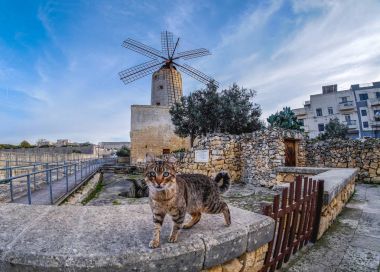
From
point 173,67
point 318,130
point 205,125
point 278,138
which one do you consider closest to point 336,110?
point 318,130

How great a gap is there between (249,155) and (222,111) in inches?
237

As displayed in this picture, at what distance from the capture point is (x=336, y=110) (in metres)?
33.6

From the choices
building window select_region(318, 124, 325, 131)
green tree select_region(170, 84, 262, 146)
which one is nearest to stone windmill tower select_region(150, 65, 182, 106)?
green tree select_region(170, 84, 262, 146)

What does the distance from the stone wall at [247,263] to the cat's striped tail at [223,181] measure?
1.65ft

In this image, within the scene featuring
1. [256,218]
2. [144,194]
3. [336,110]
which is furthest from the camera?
[336,110]

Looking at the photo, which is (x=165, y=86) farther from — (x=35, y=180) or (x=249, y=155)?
(x=35, y=180)

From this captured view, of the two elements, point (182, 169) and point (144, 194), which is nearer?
point (144, 194)

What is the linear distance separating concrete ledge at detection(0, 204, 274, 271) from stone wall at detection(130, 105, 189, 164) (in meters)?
22.5

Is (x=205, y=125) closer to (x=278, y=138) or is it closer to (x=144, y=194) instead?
(x=278, y=138)

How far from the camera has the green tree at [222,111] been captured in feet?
51.5

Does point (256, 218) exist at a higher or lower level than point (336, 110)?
lower

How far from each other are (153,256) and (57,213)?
3.75ft

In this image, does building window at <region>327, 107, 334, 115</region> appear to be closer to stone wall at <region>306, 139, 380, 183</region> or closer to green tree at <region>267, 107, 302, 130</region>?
green tree at <region>267, 107, 302, 130</region>

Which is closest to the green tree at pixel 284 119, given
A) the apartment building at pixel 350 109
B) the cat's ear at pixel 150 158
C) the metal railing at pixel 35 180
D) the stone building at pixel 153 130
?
the metal railing at pixel 35 180
